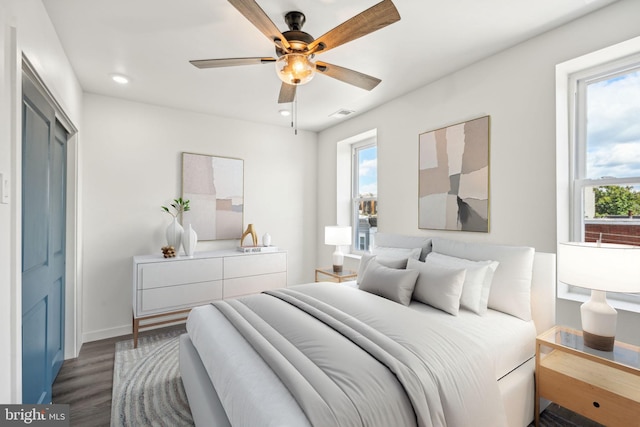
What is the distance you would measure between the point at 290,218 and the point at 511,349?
127 inches

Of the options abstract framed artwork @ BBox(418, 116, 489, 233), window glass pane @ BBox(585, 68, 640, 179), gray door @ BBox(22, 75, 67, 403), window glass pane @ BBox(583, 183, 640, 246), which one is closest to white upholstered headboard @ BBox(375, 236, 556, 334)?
window glass pane @ BBox(583, 183, 640, 246)

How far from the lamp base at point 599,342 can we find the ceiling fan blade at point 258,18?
93.9 inches

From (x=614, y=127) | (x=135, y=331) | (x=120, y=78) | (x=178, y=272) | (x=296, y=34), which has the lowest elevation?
(x=135, y=331)

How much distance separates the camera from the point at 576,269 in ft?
5.41

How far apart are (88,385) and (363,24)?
3143 mm

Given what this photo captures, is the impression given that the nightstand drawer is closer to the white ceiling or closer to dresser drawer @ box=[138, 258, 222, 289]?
the white ceiling

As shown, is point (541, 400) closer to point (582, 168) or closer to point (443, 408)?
point (443, 408)

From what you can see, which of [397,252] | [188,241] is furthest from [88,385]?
[397,252]

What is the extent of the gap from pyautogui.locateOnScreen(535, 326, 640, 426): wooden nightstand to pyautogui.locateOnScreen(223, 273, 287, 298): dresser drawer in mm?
2745

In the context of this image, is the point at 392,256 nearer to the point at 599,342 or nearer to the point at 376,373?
the point at 599,342

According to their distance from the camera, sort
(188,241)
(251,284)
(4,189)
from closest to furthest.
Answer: (4,189), (188,241), (251,284)

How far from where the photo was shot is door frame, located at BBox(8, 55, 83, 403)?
1312 millimetres

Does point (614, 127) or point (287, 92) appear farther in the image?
point (287, 92)

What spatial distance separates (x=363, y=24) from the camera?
153 cm
